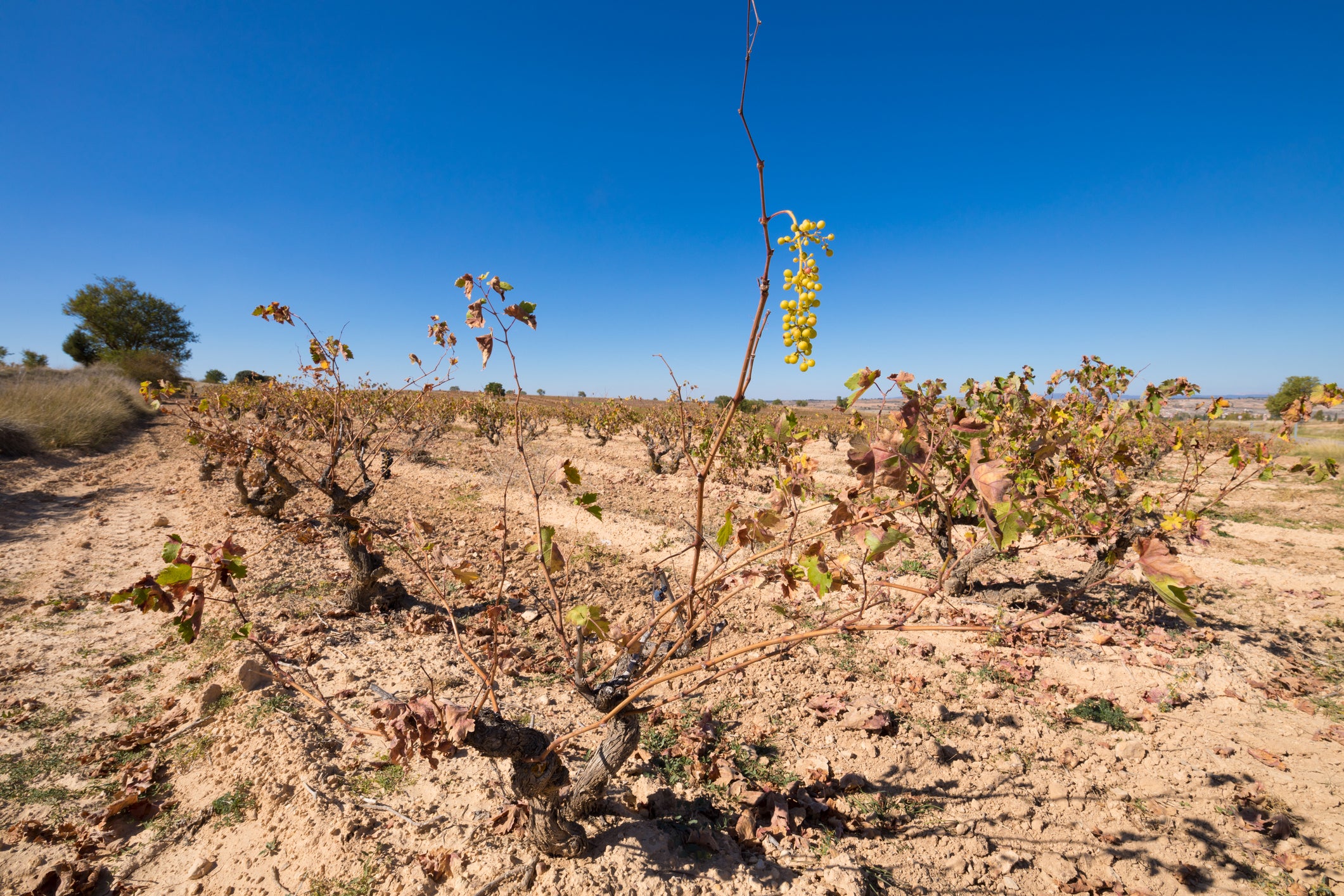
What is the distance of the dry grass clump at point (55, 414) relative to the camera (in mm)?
11219

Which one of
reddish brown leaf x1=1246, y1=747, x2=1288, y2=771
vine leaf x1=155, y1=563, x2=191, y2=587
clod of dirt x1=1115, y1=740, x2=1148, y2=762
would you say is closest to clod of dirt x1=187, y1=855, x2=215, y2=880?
vine leaf x1=155, y1=563, x2=191, y2=587

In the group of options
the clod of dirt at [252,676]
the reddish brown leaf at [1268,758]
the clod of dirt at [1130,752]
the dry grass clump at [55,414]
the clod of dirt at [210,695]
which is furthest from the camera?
the dry grass clump at [55,414]

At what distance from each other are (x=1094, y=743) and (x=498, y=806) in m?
3.94

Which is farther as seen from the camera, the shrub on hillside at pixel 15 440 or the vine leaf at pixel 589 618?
the shrub on hillside at pixel 15 440

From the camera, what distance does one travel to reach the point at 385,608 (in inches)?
202

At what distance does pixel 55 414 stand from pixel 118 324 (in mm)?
32302

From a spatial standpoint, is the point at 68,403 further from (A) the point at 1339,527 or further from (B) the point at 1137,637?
(A) the point at 1339,527

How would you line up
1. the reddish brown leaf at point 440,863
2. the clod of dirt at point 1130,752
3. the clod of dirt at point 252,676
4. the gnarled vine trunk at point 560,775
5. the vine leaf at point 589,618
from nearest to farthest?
the vine leaf at point 589,618 < the gnarled vine trunk at point 560,775 < the reddish brown leaf at point 440,863 < the clod of dirt at point 1130,752 < the clod of dirt at point 252,676

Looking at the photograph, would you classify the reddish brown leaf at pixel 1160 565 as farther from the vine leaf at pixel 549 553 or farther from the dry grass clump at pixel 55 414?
the dry grass clump at pixel 55 414

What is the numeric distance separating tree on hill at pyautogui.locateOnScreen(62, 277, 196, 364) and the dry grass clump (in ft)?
66.5

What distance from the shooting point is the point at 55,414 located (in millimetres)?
12945

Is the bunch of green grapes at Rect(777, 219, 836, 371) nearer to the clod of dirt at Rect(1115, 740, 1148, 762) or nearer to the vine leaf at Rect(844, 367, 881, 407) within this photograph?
the vine leaf at Rect(844, 367, 881, 407)

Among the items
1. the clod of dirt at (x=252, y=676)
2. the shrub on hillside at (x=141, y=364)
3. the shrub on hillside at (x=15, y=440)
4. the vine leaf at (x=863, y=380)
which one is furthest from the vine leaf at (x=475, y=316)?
the shrub on hillside at (x=141, y=364)

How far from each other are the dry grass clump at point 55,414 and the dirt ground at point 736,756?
8.68 meters
